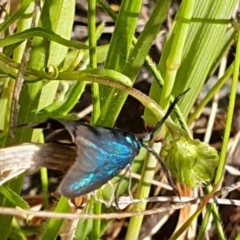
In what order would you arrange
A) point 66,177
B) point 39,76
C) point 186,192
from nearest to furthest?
point 66,177 → point 39,76 → point 186,192

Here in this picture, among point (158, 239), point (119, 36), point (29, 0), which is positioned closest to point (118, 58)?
point (119, 36)

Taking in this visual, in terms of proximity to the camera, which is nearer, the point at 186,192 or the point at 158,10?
the point at 158,10

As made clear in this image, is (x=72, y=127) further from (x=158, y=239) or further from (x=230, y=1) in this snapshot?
(x=158, y=239)

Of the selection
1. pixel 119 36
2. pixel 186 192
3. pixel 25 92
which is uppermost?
pixel 119 36

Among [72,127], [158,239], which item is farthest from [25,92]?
[158,239]

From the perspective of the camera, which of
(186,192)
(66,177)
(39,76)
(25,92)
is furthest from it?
(186,192)

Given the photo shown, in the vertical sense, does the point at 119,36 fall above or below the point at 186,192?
above
